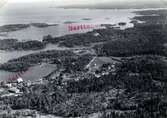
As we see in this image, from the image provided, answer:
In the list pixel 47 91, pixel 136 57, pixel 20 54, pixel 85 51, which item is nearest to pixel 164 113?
pixel 47 91

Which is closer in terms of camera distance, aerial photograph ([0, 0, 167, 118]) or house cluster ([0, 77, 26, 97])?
aerial photograph ([0, 0, 167, 118])

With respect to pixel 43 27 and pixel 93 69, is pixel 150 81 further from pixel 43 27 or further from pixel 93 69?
pixel 43 27

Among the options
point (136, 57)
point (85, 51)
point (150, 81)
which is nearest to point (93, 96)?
point (150, 81)

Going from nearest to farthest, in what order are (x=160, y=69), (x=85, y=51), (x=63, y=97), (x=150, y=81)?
(x=63, y=97) → (x=150, y=81) → (x=160, y=69) → (x=85, y=51)

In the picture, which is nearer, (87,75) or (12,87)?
(12,87)

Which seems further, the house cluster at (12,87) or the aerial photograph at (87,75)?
the house cluster at (12,87)

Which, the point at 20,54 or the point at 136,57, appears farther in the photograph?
the point at 20,54

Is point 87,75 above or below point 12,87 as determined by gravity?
above

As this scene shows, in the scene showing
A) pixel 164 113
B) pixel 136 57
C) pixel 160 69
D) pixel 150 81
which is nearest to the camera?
pixel 164 113

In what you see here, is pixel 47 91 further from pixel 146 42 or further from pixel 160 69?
pixel 146 42
